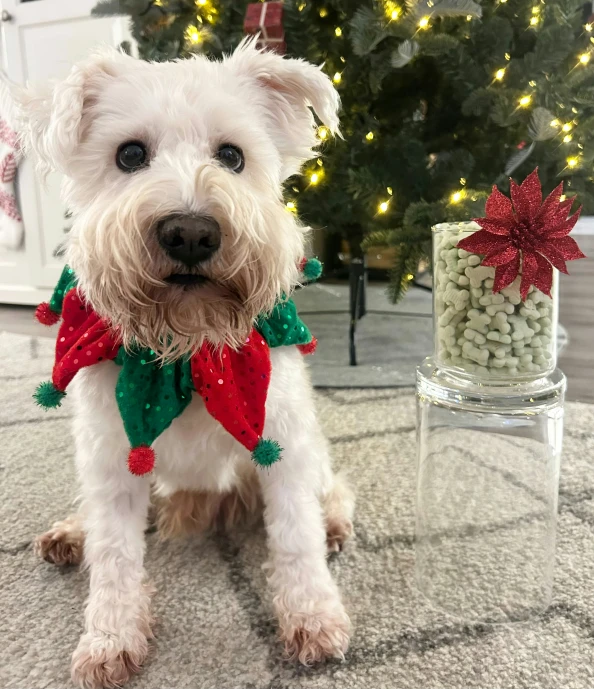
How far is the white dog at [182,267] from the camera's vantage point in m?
0.69

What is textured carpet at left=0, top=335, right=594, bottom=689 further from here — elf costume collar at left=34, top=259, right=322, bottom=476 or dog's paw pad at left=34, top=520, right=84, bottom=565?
elf costume collar at left=34, top=259, right=322, bottom=476

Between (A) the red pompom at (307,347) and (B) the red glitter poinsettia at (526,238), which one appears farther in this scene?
(A) the red pompom at (307,347)

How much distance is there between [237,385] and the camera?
2.72 feet

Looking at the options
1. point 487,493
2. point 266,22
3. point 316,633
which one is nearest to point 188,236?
point 316,633

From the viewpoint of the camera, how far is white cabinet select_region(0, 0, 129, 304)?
282 cm

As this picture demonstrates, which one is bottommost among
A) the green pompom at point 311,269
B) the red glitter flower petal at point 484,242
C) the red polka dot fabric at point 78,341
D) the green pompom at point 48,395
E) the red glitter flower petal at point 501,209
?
the green pompom at point 48,395

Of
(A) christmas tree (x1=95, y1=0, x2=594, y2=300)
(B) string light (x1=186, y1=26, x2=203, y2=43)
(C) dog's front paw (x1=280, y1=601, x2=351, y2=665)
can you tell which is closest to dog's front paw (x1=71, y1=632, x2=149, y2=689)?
(C) dog's front paw (x1=280, y1=601, x2=351, y2=665)

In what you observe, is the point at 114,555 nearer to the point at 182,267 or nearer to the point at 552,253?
the point at 182,267

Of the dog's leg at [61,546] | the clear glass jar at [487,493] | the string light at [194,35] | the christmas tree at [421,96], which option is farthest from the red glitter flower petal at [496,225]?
the string light at [194,35]

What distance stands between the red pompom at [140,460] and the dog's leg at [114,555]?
0.09 m

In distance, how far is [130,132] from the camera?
78cm

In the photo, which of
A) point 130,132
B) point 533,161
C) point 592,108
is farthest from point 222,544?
point 592,108

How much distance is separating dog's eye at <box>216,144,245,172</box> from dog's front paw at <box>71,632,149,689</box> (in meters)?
0.68

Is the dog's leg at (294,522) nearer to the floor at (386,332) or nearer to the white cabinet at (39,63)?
the floor at (386,332)
